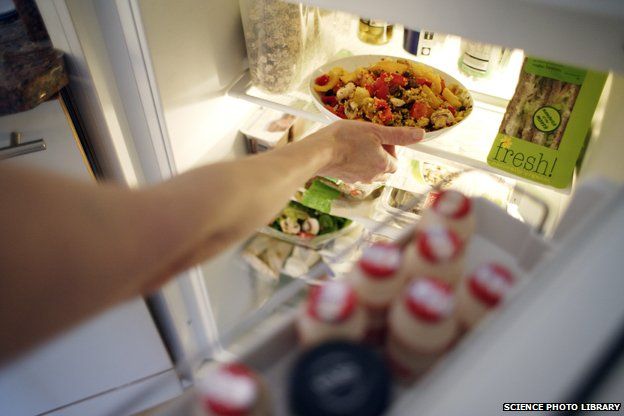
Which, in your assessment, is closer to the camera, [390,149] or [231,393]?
[231,393]

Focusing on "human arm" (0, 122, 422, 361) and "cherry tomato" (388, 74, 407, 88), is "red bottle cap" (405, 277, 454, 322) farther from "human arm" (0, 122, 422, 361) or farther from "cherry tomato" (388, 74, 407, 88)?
"cherry tomato" (388, 74, 407, 88)

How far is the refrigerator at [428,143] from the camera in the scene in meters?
0.29

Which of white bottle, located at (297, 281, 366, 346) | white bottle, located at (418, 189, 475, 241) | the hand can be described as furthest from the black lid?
the hand

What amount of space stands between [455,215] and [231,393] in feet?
0.82

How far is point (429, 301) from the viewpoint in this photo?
30 cm

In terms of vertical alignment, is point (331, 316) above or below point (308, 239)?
above

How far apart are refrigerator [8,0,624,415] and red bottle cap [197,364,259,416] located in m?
0.06

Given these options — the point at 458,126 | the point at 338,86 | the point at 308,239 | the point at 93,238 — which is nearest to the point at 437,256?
the point at 93,238

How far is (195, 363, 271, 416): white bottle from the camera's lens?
26 centimetres

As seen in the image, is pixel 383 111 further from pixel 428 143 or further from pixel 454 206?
pixel 454 206

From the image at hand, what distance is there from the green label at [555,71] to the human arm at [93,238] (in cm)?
64

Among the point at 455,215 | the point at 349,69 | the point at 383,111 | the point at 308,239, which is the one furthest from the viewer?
the point at 308,239

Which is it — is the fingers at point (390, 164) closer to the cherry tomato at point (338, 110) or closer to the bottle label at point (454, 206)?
the cherry tomato at point (338, 110)

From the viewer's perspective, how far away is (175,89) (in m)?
1.04
